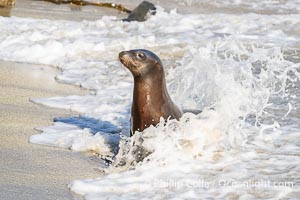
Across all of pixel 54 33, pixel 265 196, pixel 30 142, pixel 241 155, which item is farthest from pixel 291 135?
pixel 54 33

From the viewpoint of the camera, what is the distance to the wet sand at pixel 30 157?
415 centimetres

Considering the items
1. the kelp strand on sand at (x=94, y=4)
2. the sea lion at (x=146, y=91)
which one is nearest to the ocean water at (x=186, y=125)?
the sea lion at (x=146, y=91)

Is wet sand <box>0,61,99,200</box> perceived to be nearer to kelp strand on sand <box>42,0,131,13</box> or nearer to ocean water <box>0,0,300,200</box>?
ocean water <box>0,0,300,200</box>

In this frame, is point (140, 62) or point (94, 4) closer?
point (140, 62)

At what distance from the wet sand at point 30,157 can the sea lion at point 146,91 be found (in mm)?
438

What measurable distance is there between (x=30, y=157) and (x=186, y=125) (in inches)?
41.4

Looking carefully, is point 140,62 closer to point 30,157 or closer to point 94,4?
point 30,157

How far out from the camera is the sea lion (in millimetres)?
4812

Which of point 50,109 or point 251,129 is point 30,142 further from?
point 251,129

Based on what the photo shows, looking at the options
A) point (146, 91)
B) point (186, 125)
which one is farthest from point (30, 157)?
point (186, 125)

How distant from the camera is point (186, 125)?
16.0 feet

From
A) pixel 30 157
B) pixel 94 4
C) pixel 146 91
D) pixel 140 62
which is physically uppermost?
pixel 140 62

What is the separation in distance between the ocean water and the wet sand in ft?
0.42

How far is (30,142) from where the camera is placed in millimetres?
5172
